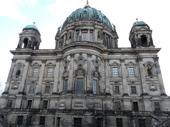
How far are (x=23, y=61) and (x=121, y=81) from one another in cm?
2368

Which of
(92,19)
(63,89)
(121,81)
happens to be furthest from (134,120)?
(92,19)

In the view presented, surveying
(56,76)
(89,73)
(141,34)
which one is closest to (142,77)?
(141,34)

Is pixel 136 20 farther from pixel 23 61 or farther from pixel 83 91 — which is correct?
pixel 23 61

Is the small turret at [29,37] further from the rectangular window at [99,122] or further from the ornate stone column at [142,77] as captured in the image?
the ornate stone column at [142,77]

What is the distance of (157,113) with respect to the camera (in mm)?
26781

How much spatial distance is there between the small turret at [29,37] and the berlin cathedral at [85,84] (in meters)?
0.26

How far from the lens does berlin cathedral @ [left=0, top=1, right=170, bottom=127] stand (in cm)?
2481

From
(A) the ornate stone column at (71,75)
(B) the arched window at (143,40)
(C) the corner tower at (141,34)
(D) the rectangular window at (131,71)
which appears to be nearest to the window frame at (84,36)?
(A) the ornate stone column at (71,75)

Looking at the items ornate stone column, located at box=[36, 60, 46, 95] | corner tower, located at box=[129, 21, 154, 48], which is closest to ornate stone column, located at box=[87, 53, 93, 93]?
ornate stone column, located at box=[36, 60, 46, 95]

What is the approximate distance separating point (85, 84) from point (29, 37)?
67.3 feet

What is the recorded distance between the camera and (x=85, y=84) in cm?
2764

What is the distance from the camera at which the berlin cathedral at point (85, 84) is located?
81.4 ft

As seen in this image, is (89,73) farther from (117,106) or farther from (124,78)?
(117,106)

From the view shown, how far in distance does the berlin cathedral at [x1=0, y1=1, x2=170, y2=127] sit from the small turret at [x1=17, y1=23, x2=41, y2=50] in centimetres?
26
